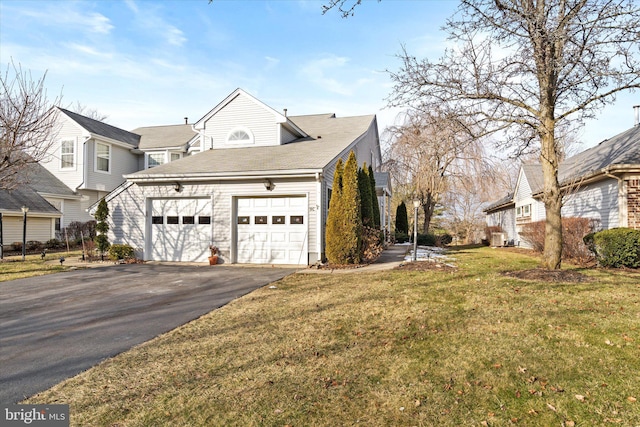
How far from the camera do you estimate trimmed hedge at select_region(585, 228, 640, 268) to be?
9398 millimetres

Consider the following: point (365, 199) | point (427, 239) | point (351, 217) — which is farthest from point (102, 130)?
point (427, 239)

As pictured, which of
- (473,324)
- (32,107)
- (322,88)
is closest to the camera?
(473,324)

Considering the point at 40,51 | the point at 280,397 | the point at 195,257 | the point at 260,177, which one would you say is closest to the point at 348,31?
the point at 260,177

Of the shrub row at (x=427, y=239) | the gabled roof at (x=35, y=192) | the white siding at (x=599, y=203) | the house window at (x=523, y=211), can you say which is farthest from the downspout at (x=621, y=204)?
the gabled roof at (x=35, y=192)

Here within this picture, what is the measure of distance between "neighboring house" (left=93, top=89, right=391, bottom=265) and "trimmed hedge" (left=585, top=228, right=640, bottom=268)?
8044 mm

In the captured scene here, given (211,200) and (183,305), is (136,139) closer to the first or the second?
(211,200)

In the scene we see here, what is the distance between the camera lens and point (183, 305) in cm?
651

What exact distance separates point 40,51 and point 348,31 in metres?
11.7

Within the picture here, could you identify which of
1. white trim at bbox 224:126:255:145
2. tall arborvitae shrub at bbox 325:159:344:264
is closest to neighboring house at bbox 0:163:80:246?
Answer: white trim at bbox 224:126:255:145

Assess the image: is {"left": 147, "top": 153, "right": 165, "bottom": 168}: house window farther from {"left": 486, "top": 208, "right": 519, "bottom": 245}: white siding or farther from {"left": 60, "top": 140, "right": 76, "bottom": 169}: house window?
{"left": 486, "top": 208, "right": 519, "bottom": 245}: white siding

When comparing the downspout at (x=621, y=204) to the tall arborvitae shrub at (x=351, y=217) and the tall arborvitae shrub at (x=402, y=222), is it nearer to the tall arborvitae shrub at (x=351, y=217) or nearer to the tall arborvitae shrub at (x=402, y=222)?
the tall arborvitae shrub at (x=351, y=217)

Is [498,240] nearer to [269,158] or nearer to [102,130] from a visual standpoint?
[269,158]

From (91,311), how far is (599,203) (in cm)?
1529

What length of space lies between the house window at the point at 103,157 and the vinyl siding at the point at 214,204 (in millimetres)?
9271
